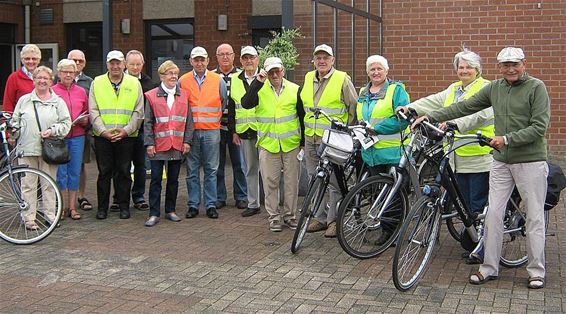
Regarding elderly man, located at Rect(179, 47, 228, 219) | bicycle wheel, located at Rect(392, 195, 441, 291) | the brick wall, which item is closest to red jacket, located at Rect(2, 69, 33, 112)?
elderly man, located at Rect(179, 47, 228, 219)

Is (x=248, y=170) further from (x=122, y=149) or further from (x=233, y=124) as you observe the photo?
(x=122, y=149)

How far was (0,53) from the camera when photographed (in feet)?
53.9

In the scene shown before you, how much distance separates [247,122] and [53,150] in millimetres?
2141

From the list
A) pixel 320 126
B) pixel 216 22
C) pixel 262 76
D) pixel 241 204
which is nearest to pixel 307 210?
pixel 320 126

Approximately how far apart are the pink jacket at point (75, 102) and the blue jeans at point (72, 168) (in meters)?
0.09

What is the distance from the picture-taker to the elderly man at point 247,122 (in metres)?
7.99

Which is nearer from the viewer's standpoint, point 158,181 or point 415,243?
point 415,243

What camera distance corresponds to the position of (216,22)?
14.7 meters

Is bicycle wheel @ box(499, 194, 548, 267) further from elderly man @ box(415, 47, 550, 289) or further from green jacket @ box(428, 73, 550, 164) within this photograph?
green jacket @ box(428, 73, 550, 164)

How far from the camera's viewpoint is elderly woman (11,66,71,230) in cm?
693

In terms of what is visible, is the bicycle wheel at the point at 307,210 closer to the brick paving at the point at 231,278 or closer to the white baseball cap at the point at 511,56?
the brick paving at the point at 231,278

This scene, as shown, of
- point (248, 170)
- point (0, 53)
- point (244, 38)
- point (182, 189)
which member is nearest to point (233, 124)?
point (248, 170)

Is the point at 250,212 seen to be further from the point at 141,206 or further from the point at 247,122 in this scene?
the point at 141,206

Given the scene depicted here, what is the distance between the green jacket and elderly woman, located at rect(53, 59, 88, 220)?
14.7ft
